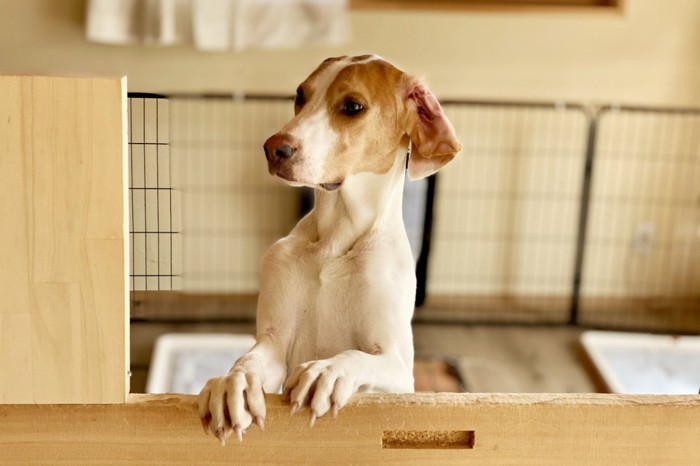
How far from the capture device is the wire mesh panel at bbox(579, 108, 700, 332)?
11.4 feet

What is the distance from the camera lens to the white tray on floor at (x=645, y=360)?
2.85 m

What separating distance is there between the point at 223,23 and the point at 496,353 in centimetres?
159

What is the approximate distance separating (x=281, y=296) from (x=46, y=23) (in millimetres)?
2429

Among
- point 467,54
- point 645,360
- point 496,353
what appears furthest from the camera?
point 467,54

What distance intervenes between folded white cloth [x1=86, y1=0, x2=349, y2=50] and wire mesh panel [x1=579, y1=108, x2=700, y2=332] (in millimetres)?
1204

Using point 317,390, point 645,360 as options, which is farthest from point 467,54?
point 317,390

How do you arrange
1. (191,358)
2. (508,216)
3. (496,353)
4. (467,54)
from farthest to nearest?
1. (508,216)
2. (467,54)
3. (496,353)
4. (191,358)

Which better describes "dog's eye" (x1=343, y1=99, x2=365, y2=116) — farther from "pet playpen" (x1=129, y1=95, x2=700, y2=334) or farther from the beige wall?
the beige wall

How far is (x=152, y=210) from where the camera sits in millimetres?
1096

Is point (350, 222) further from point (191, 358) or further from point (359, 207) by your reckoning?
point (191, 358)

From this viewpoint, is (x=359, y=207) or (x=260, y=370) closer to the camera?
(x=260, y=370)

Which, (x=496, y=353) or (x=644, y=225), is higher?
(x=644, y=225)

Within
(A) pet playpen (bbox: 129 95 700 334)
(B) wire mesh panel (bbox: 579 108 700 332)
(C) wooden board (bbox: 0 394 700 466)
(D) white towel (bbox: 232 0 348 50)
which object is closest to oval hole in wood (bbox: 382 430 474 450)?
(C) wooden board (bbox: 0 394 700 466)

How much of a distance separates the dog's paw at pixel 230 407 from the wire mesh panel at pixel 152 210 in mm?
184
